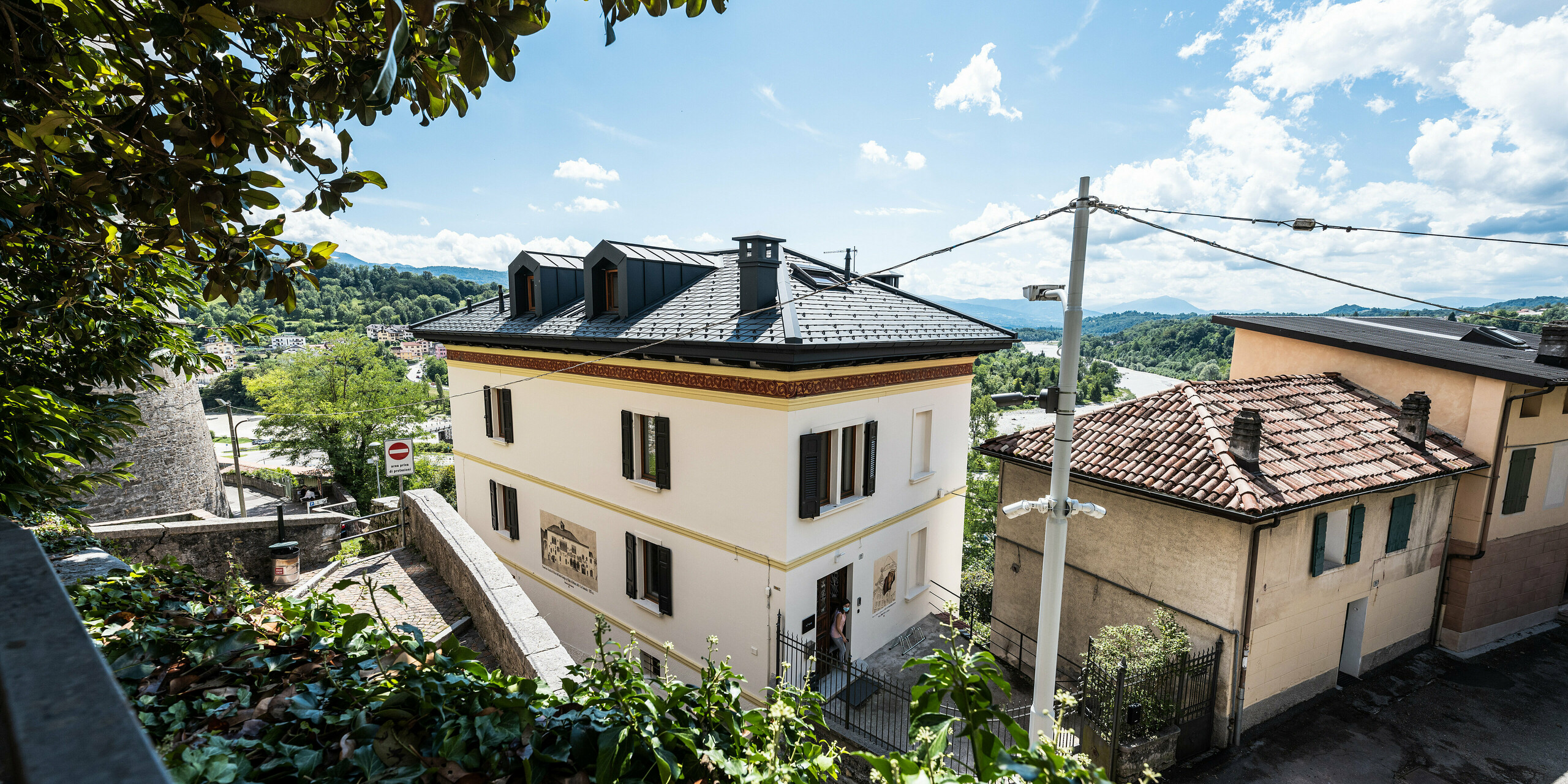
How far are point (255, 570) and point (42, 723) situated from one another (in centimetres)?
1395

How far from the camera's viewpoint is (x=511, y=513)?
15.8 m

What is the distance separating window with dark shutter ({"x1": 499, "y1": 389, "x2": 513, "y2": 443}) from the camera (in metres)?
15.1

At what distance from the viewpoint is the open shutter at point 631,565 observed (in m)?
12.3

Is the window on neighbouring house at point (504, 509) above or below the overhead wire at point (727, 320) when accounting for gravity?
below

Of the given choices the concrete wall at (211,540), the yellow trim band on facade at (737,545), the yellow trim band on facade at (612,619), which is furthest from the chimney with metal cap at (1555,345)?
the concrete wall at (211,540)

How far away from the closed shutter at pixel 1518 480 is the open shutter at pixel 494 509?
21.8 metres

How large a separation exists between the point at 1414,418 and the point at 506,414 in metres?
19.1

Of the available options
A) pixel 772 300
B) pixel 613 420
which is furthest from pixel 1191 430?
pixel 613 420

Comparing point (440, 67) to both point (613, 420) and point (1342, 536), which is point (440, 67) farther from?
point (1342, 536)

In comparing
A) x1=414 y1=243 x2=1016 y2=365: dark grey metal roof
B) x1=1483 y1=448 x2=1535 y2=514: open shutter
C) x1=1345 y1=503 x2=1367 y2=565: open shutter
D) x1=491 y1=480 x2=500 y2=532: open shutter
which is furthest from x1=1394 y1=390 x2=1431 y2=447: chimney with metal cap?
x1=491 y1=480 x2=500 y2=532: open shutter

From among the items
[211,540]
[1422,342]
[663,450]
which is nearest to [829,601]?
[663,450]

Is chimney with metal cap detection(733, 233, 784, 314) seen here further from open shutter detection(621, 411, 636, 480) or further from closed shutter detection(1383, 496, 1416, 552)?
closed shutter detection(1383, 496, 1416, 552)

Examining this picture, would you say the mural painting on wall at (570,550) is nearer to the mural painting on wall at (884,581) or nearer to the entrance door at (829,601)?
the entrance door at (829,601)

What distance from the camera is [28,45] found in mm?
2711
